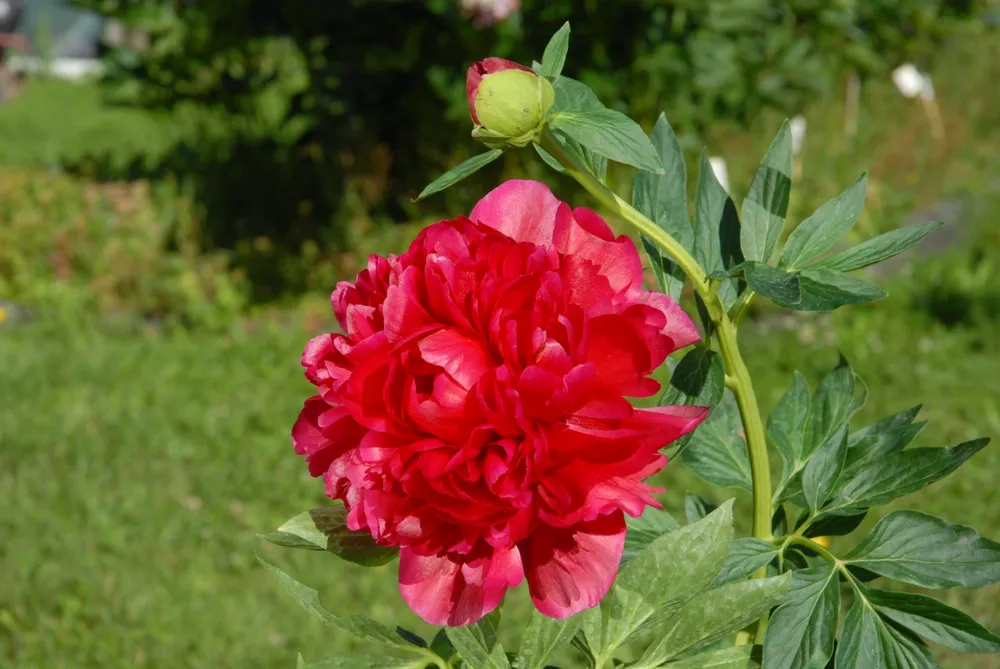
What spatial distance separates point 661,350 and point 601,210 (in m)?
3.91

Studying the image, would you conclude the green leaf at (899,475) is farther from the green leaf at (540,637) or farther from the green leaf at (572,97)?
the green leaf at (572,97)

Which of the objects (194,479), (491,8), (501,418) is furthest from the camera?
(491,8)

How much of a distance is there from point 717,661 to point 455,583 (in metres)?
0.24

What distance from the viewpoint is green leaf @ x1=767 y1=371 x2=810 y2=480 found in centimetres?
113

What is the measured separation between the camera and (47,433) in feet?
12.6

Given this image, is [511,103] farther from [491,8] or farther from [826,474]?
[491,8]

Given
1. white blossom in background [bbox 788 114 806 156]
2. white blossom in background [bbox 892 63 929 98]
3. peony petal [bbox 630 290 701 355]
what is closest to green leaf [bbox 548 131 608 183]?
peony petal [bbox 630 290 701 355]

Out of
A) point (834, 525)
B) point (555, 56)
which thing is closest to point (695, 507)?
point (834, 525)

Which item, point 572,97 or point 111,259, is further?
point 111,259

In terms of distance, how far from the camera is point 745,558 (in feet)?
3.15

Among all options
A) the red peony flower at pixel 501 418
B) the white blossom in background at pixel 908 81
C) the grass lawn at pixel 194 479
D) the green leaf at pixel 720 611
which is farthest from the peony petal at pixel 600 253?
the white blossom in background at pixel 908 81

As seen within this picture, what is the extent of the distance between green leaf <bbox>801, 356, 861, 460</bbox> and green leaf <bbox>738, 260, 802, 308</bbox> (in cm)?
25

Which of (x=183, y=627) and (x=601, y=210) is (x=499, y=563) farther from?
(x=601, y=210)

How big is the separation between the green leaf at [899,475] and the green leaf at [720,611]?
145 millimetres
